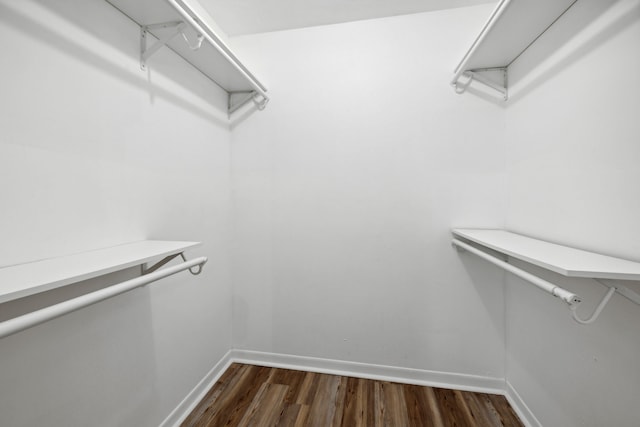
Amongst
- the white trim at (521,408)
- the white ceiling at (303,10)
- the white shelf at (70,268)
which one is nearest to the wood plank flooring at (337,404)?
the white trim at (521,408)

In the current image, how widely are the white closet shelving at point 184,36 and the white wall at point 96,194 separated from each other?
0.16 feet

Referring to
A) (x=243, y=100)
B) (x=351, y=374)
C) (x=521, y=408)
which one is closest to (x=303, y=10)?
(x=243, y=100)

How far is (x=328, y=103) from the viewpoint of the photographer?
1728mm

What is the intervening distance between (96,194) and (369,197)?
1392mm

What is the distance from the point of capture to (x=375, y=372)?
170 cm

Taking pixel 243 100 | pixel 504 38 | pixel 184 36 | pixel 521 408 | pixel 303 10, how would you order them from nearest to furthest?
pixel 184 36 < pixel 504 38 < pixel 521 408 < pixel 303 10 < pixel 243 100

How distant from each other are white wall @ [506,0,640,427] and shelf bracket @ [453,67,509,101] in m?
0.11

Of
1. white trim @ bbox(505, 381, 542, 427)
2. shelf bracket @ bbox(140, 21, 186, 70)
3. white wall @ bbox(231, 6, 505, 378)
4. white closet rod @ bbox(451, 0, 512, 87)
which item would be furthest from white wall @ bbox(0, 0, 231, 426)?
white trim @ bbox(505, 381, 542, 427)

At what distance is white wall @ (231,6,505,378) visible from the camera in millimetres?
1586

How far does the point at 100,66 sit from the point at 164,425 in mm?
1647

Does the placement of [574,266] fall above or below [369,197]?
below

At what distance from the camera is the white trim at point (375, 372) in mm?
1579

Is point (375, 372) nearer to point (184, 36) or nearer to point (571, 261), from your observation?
point (571, 261)

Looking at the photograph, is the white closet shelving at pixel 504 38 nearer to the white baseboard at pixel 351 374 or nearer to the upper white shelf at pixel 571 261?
the upper white shelf at pixel 571 261
